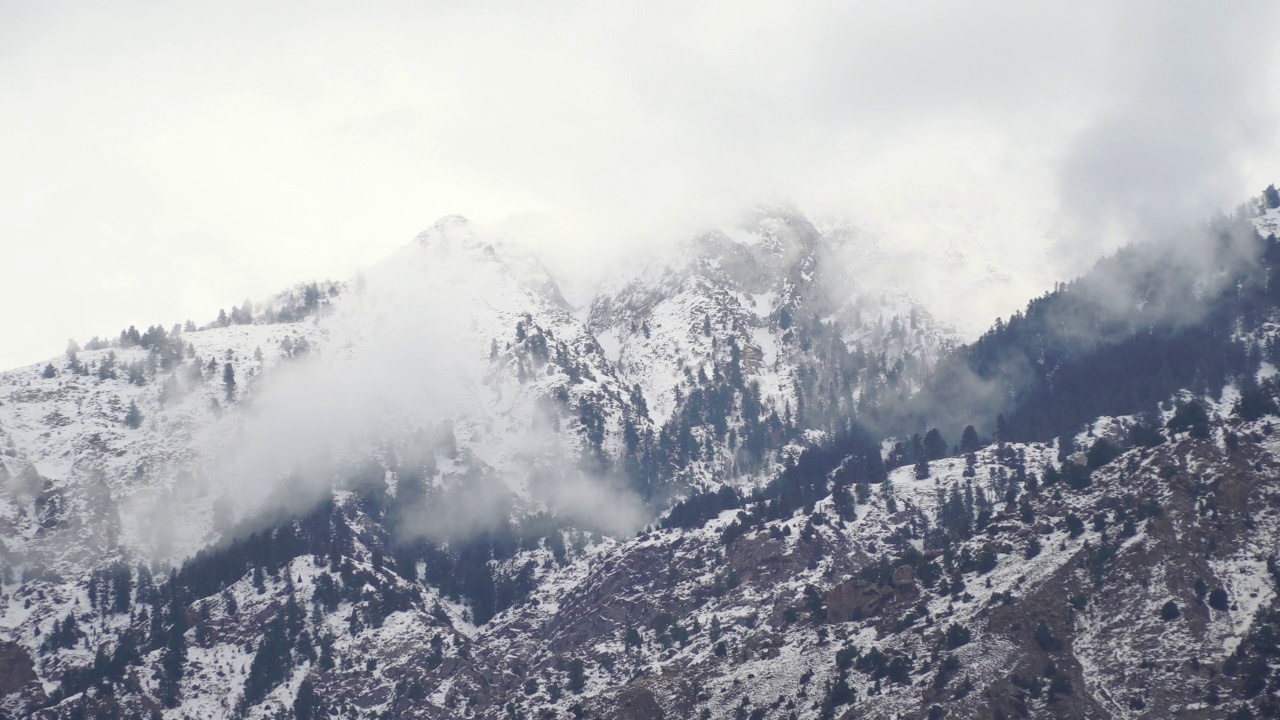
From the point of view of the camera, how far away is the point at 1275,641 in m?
200

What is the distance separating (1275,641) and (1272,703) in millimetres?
12053

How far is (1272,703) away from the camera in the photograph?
622 ft

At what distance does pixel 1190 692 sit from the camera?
200m

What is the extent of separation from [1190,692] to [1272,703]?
11487 mm

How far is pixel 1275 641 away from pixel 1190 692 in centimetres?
1111
